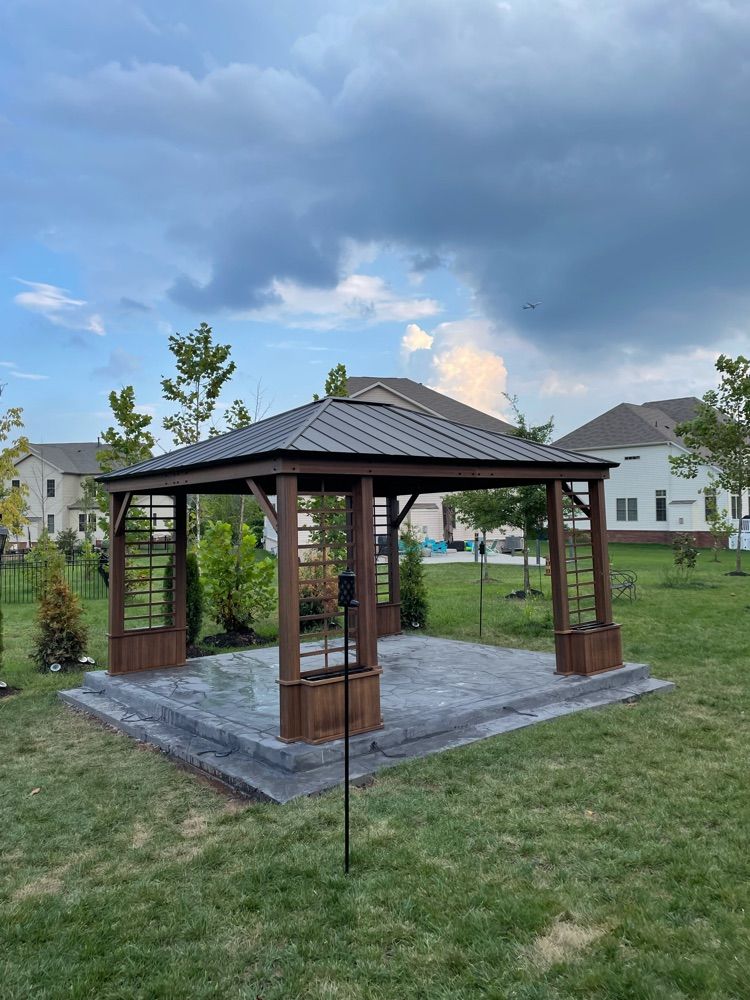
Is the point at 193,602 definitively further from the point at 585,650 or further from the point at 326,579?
the point at 585,650

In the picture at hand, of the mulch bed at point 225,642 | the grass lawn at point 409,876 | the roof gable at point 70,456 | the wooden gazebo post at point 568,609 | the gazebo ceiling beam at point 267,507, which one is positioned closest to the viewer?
the grass lawn at point 409,876

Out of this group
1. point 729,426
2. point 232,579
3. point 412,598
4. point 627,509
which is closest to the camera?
point 232,579

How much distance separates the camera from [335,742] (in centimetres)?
539

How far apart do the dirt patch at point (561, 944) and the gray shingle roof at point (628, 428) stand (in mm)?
30833

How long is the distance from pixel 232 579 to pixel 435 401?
23151 millimetres

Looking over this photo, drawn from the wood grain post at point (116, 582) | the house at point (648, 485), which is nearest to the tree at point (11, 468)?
the wood grain post at point (116, 582)

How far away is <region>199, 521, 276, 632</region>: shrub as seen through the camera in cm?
1138

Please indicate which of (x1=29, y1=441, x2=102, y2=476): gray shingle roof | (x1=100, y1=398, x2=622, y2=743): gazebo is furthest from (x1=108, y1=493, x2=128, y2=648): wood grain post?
(x1=29, y1=441, x2=102, y2=476): gray shingle roof

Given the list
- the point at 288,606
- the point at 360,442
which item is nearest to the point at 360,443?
the point at 360,442

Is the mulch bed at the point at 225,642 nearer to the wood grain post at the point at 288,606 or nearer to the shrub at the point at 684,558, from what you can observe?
the wood grain post at the point at 288,606

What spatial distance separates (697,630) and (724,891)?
8.45m

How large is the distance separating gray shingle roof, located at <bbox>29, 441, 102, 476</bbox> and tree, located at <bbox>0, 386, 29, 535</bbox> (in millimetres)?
31852

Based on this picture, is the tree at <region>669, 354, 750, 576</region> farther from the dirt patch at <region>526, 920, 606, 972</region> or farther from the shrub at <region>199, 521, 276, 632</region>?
the dirt patch at <region>526, 920, 606, 972</region>

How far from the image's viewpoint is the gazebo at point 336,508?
213 inches
